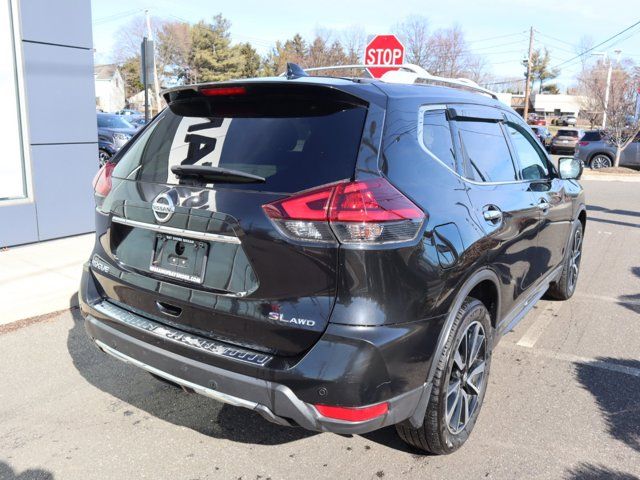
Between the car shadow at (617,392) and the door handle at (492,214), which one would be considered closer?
the door handle at (492,214)

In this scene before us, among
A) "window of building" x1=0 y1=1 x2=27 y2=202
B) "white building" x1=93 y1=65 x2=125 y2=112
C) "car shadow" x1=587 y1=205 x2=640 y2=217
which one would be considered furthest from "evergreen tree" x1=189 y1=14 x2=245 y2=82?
"window of building" x1=0 y1=1 x2=27 y2=202

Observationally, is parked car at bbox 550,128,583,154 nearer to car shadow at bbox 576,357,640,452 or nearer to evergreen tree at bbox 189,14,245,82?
car shadow at bbox 576,357,640,452

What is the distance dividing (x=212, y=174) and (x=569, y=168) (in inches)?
139

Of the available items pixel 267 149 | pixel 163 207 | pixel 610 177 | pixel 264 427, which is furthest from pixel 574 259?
pixel 610 177

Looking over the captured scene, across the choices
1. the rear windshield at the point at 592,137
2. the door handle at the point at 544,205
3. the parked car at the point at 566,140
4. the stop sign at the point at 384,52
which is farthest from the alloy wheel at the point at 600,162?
the door handle at the point at 544,205

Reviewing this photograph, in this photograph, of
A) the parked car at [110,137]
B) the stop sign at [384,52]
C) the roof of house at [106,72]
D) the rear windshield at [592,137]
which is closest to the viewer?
the stop sign at [384,52]

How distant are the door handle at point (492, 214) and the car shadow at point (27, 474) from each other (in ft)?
8.51

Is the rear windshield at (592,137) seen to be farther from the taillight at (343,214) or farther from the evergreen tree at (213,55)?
the evergreen tree at (213,55)

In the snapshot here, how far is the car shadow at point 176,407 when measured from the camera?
317 cm

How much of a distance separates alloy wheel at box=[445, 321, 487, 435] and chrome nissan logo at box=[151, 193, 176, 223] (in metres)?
1.52

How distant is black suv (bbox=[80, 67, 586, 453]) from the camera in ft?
7.55

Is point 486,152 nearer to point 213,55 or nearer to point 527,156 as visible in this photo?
point 527,156

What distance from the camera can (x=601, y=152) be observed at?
23016 millimetres

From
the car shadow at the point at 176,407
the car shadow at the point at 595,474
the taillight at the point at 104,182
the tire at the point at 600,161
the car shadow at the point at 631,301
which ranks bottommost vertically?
the car shadow at the point at 595,474
